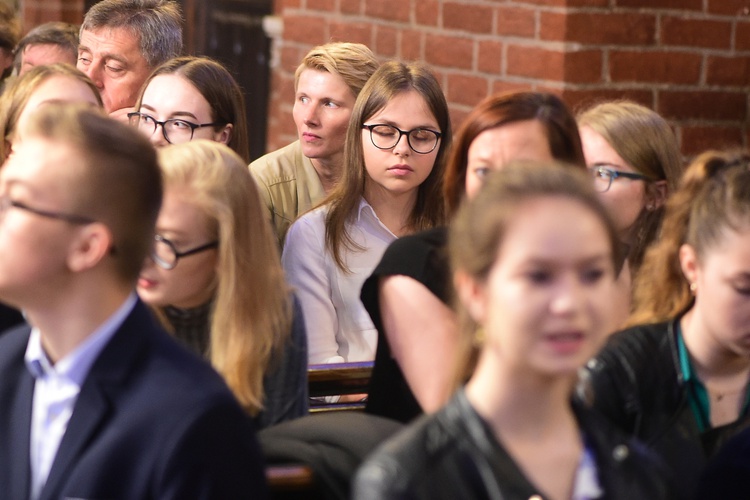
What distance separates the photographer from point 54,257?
2.18m

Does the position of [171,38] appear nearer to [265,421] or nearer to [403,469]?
[265,421]

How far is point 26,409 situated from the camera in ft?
7.26

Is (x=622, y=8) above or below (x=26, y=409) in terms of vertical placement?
above

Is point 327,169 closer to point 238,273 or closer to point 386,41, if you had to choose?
point 386,41

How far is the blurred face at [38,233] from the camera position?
217cm

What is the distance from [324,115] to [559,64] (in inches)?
36.1

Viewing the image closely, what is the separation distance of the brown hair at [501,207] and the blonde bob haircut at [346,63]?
238cm

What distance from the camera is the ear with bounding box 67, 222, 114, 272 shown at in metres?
2.19

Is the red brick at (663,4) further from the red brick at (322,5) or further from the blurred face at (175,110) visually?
the blurred face at (175,110)

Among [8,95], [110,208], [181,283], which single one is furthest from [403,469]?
[8,95]

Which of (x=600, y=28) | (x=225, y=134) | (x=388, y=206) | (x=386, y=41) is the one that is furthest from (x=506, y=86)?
(x=225, y=134)

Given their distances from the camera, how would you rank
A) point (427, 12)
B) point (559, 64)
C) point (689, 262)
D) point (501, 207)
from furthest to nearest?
point (427, 12) < point (559, 64) < point (689, 262) < point (501, 207)

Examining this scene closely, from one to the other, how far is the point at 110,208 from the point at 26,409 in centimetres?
37

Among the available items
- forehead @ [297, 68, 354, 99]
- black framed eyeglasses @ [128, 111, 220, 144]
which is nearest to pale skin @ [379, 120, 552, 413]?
black framed eyeglasses @ [128, 111, 220, 144]
